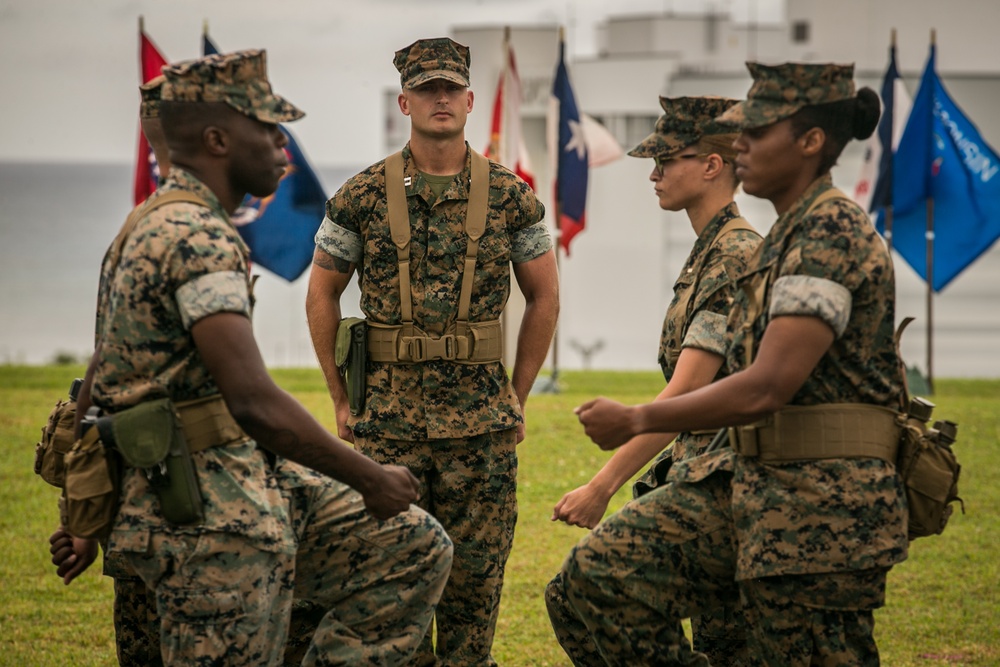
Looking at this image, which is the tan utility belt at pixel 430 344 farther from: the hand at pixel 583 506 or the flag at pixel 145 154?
the flag at pixel 145 154

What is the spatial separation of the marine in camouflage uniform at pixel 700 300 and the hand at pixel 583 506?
0.83 feet

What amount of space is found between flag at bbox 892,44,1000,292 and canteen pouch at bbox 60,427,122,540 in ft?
47.0

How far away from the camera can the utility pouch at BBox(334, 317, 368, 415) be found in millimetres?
5539

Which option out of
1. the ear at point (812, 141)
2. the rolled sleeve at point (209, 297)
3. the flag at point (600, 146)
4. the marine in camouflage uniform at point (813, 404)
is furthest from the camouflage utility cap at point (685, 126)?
the flag at point (600, 146)

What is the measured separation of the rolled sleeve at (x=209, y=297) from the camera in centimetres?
369

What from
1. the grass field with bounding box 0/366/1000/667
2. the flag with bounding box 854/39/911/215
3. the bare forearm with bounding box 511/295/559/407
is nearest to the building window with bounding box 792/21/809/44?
the flag with bounding box 854/39/911/215

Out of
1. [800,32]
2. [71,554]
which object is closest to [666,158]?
[71,554]

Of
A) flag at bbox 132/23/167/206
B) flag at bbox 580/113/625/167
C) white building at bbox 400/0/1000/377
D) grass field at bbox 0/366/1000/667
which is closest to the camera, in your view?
grass field at bbox 0/366/1000/667

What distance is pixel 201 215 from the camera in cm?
384

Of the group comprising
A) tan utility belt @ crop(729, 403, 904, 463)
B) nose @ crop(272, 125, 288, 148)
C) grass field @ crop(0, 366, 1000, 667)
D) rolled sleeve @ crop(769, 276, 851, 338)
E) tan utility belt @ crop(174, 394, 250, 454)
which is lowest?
grass field @ crop(0, 366, 1000, 667)

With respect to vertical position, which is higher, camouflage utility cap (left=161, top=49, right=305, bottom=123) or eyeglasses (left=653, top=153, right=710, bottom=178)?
camouflage utility cap (left=161, top=49, right=305, bottom=123)

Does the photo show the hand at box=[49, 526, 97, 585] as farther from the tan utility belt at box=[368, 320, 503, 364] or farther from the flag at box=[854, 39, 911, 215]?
the flag at box=[854, 39, 911, 215]

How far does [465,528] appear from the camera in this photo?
216 inches

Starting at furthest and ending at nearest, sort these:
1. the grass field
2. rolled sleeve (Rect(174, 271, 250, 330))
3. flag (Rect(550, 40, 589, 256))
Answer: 1. flag (Rect(550, 40, 589, 256))
2. the grass field
3. rolled sleeve (Rect(174, 271, 250, 330))
